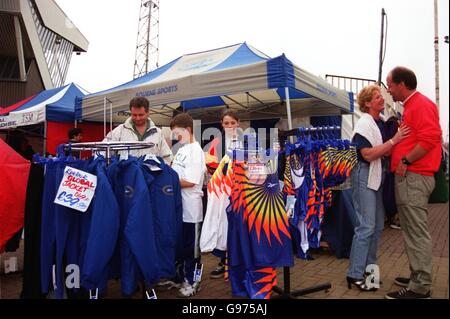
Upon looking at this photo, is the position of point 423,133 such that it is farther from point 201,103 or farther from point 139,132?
point 201,103

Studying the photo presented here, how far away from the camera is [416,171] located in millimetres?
2863

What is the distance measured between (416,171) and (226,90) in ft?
9.12

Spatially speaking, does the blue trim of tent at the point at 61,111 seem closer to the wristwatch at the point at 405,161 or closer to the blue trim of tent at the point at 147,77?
the blue trim of tent at the point at 147,77

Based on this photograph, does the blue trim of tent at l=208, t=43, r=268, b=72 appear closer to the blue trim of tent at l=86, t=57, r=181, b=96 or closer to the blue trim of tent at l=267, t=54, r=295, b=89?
the blue trim of tent at l=267, t=54, r=295, b=89

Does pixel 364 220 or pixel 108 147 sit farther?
pixel 364 220

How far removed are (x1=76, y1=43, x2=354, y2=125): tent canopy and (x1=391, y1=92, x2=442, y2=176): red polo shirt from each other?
1775 mm

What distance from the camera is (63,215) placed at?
96.5 inches

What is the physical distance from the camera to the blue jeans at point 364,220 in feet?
10.4

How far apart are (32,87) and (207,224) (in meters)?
20.5

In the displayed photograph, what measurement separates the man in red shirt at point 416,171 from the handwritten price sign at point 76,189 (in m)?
2.44

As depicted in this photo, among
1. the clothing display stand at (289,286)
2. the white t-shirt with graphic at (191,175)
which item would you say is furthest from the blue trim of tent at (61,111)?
the clothing display stand at (289,286)

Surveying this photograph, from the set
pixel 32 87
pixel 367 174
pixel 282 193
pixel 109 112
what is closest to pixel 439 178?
pixel 367 174

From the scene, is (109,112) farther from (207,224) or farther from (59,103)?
(207,224)

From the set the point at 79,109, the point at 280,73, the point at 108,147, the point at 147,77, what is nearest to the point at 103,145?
the point at 108,147
